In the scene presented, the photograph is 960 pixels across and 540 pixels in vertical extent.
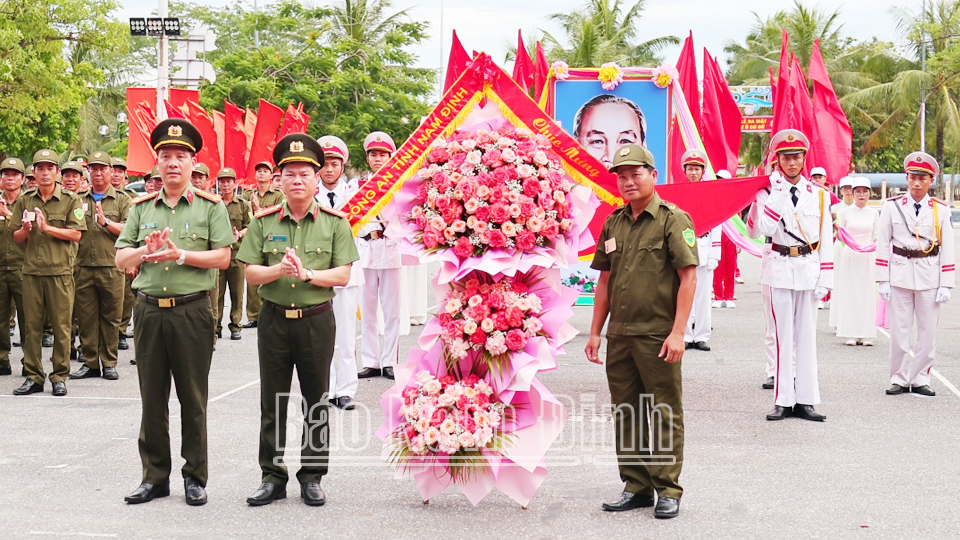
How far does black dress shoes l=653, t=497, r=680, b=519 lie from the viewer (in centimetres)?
548

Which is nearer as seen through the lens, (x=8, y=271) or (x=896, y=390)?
(x=896, y=390)

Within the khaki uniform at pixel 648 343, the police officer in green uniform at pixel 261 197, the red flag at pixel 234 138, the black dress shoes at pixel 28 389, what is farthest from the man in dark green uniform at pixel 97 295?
the red flag at pixel 234 138

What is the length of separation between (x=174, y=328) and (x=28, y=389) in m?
4.18

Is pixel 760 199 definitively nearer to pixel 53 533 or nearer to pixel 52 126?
pixel 53 533

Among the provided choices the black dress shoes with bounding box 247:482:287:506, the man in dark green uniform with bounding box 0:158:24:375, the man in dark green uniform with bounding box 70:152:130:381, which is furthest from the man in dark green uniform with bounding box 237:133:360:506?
the man in dark green uniform with bounding box 0:158:24:375

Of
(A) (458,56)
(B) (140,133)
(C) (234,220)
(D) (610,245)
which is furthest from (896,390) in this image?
(B) (140,133)

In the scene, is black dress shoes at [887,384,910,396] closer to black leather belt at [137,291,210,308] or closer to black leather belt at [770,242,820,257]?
black leather belt at [770,242,820,257]

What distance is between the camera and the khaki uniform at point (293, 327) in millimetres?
5711

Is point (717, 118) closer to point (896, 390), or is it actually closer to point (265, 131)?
point (896, 390)

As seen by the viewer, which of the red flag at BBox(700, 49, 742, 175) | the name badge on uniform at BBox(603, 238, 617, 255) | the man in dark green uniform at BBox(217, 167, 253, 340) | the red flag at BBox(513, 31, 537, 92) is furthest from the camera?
the red flag at BBox(700, 49, 742, 175)

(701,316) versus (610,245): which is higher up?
(610,245)

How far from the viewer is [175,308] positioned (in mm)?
5711

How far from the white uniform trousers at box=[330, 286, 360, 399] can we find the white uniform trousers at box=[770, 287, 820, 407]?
3462 millimetres

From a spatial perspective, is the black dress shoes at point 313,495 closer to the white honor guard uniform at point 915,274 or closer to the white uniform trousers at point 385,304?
the white uniform trousers at point 385,304
